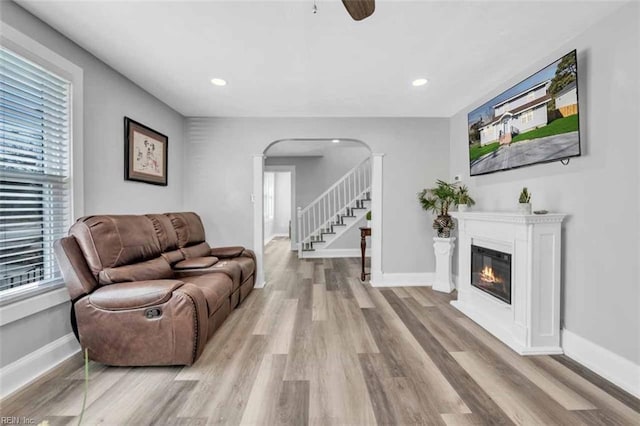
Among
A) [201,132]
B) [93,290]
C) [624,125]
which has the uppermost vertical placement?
[201,132]

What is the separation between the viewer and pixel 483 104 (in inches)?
131

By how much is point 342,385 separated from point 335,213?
501 centimetres

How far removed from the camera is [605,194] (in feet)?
6.59

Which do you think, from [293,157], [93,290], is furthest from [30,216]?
[293,157]

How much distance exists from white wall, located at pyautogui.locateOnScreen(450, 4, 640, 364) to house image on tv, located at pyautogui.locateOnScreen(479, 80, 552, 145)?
0.24 meters

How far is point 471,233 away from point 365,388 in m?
2.08

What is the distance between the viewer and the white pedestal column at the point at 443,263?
3.90 metres

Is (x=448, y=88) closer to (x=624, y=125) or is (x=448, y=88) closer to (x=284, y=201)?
(x=624, y=125)

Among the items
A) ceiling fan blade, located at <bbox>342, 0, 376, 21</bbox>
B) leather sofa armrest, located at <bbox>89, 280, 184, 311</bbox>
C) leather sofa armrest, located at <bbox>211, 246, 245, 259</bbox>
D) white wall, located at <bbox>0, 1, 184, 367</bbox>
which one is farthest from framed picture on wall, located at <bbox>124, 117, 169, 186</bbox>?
ceiling fan blade, located at <bbox>342, 0, 376, 21</bbox>

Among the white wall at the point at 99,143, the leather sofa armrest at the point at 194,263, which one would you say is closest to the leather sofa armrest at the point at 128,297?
the white wall at the point at 99,143

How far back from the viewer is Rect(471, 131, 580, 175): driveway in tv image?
85.5 inches

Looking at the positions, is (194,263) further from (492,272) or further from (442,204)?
(442,204)

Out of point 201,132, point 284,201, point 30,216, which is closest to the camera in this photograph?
point 30,216

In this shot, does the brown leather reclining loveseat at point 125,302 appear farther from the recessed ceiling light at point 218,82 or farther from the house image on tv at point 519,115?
the house image on tv at point 519,115
